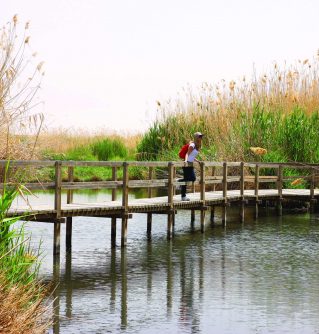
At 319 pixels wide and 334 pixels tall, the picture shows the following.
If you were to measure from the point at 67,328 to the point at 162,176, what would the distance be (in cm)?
2133

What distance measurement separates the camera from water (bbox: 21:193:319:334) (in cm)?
1052

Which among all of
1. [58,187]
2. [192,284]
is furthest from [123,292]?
[58,187]

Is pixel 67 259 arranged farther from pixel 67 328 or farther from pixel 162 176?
pixel 162 176

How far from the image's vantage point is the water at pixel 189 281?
34.5 ft

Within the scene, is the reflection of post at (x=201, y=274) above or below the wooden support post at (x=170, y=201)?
below

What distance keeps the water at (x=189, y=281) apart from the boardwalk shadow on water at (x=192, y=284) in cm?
1

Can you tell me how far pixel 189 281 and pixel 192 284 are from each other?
0.76 feet

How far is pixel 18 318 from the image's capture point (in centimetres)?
748

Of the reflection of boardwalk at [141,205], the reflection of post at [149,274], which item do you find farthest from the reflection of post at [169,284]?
the reflection of boardwalk at [141,205]

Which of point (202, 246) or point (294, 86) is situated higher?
point (294, 86)

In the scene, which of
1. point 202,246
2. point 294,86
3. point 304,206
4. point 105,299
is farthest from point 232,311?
point 294,86

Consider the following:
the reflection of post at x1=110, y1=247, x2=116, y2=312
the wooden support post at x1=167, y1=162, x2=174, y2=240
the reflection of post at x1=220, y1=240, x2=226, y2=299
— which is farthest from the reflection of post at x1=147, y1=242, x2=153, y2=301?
the reflection of post at x1=220, y1=240, x2=226, y2=299

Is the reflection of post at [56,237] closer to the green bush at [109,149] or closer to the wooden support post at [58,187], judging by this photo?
the wooden support post at [58,187]

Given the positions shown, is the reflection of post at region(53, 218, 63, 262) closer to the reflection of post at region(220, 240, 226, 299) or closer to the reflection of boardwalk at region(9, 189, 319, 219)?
the reflection of boardwalk at region(9, 189, 319, 219)
